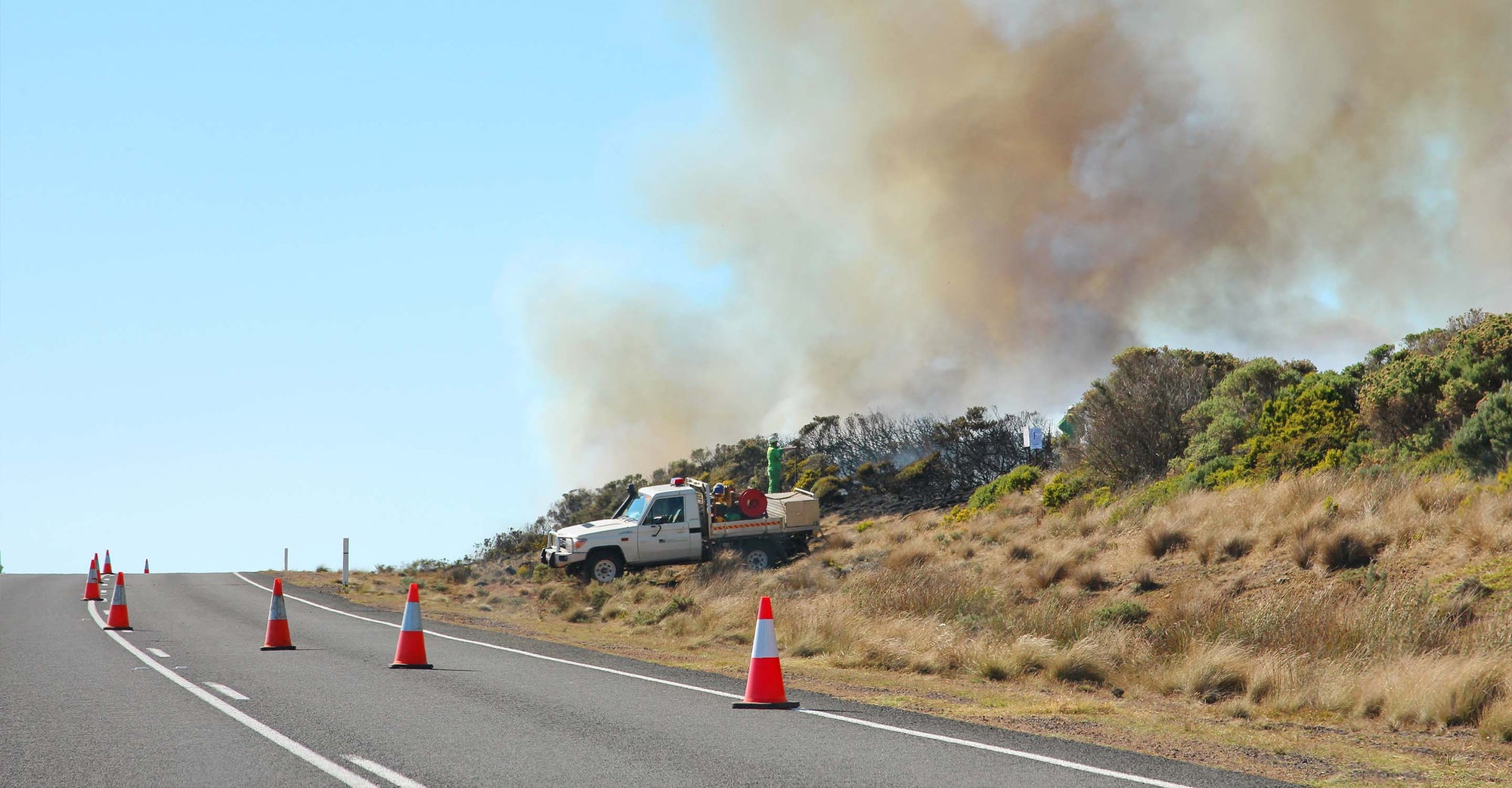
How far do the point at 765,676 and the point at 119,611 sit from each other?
→ 12.5m

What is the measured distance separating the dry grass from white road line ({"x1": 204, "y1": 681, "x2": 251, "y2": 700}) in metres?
6.24

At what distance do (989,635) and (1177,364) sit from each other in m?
18.9

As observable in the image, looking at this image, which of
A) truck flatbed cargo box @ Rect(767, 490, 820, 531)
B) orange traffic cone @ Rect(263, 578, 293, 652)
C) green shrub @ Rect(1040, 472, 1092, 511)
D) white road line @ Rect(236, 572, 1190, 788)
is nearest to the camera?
white road line @ Rect(236, 572, 1190, 788)

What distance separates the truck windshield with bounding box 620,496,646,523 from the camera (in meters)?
26.9

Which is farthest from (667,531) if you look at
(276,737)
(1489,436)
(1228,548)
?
(276,737)

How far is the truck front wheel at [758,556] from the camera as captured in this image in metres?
27.4

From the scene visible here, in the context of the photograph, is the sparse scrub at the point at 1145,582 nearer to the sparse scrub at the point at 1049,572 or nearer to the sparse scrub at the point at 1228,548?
the sparse scrub at the point at 1228,548

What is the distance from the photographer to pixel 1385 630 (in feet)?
40.1

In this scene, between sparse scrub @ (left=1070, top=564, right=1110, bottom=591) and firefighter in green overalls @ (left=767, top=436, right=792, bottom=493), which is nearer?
sparse scrub @ (left=1070, top=564, right=1110, bottom=591)

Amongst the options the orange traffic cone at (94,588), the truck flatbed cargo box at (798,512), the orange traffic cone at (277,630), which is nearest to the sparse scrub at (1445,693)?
the orange traffic cone at (277,630)

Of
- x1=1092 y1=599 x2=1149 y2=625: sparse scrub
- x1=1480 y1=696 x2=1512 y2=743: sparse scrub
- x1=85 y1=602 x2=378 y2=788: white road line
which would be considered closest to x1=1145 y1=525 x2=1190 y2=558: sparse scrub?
x1=1092 y1=599 x2=1149 y2=625: sparse scrub

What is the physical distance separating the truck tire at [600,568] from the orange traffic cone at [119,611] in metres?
10.0

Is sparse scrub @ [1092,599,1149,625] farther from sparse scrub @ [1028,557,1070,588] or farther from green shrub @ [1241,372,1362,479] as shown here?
green shrub @ [1241,372,1362,479]

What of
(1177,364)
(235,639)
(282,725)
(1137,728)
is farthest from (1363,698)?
(1177,364)
